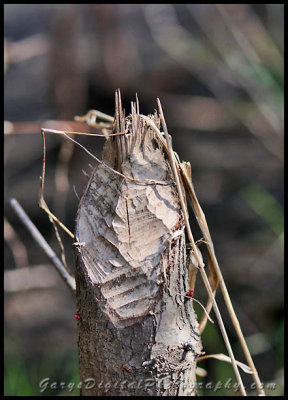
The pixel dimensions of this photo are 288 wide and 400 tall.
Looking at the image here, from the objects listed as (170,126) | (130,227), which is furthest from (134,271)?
(170,126)

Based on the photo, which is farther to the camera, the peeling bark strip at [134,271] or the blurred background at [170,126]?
the blurred background at [170,126]

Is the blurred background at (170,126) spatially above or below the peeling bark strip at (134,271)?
above

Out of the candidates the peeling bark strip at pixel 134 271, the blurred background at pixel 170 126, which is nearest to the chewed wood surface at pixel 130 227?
the peeling bark strip at pixel 134 271

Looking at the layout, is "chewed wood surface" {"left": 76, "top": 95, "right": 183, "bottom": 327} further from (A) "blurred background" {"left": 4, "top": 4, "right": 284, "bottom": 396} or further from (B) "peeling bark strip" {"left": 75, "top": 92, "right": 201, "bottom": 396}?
(A) "blurred background" {"left": 4, "top": 4, "right": 284, "bottom": 396}

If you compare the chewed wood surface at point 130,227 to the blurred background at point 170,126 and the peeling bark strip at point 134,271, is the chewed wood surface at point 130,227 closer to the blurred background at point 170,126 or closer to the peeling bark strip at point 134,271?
the peeling bark strip at point 134,271

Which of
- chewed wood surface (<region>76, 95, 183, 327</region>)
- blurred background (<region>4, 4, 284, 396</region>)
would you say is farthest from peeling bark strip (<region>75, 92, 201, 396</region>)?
blurred background (<region>4, 4, 284, 396</region>)

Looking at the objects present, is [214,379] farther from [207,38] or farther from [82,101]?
[207,38]
